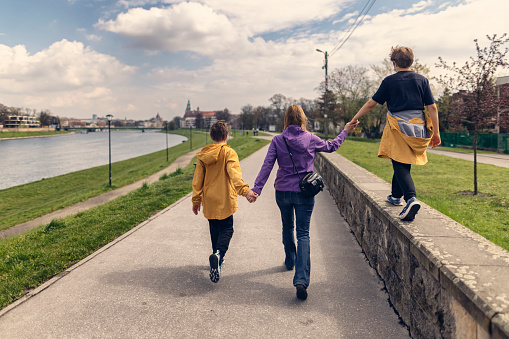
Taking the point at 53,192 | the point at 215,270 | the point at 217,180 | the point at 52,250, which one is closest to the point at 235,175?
Answer: the point at 217,180

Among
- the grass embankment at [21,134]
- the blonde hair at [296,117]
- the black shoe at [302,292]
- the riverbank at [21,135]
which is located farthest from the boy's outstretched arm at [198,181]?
the grass embankment at [21,134]

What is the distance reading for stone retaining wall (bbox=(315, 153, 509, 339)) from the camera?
6.20 ft

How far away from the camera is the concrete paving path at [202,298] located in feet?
9.84

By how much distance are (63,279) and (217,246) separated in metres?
1.79

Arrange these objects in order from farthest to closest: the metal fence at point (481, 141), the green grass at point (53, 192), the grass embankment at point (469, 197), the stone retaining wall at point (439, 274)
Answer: the metal fence at point (481, 141)
the green grass at point (53, 192)
the grass embankment at point (469, 197)
the stone retaining wall at point (439, 274)

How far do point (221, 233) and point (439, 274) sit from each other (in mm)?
2362

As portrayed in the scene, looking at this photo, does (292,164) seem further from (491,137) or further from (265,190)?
(491,137)

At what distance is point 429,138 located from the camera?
3625 mm

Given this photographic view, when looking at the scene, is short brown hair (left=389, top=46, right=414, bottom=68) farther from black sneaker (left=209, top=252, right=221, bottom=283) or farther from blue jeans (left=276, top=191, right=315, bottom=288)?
black sneaker (left=209, top=252, right=221, bottom=283)

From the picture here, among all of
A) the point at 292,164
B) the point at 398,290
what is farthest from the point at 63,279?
the point at 398,290

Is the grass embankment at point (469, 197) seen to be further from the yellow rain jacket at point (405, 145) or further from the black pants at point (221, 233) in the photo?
the black pants at point (221, 233)

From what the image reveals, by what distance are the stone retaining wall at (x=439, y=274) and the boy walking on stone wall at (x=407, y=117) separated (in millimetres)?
479

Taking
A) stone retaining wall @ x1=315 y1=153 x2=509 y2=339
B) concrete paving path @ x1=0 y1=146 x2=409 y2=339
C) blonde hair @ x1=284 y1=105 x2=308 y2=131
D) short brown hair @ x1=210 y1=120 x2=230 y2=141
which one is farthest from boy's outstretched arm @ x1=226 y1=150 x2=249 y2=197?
stone retaining wall @ x1=315 y1=153 x2=509 y2=339

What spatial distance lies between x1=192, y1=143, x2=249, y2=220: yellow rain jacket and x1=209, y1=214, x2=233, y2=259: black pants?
0.15 metres
